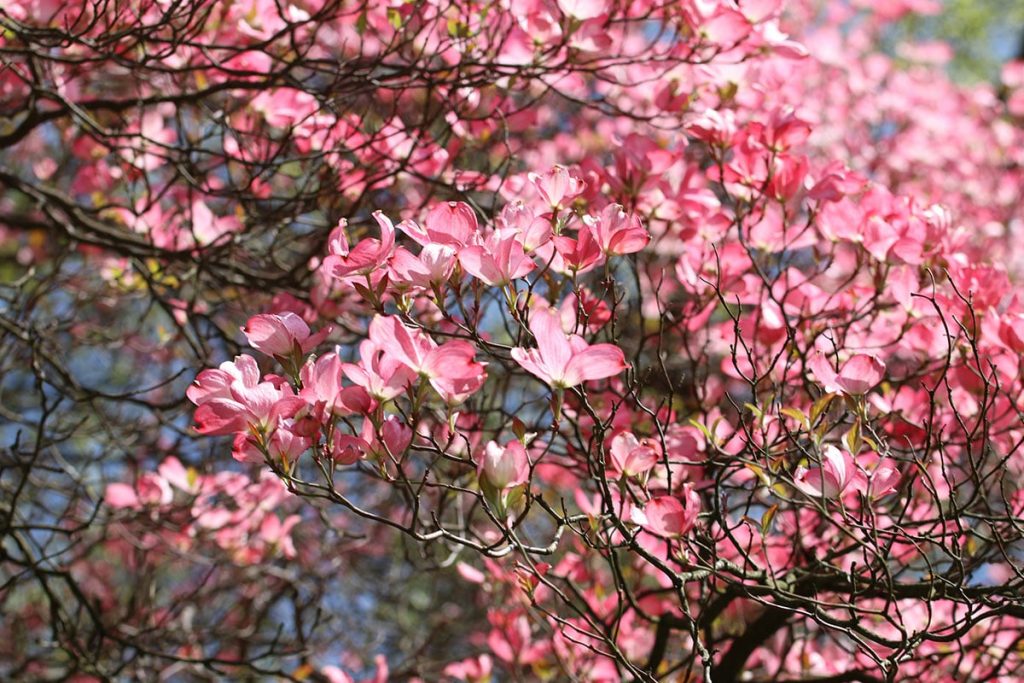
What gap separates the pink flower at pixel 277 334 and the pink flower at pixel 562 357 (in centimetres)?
39

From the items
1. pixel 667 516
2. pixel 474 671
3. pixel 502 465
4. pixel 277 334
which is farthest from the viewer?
pixel 474 671

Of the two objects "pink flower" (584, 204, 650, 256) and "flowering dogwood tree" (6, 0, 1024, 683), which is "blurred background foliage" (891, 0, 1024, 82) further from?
"pink flower" (584, 204, 650, 256)

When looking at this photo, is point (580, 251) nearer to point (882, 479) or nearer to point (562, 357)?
point (562, 357)

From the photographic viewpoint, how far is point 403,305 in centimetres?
174

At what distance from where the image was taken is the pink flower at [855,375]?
182cm

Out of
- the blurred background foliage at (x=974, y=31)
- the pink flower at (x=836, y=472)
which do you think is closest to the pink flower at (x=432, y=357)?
the pink flower at (x=836, y=472)

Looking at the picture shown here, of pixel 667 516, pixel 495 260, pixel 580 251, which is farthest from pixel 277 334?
pixel 667 516

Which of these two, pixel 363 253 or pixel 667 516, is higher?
pixel 363 253

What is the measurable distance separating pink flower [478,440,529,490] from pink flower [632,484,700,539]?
1.04ft

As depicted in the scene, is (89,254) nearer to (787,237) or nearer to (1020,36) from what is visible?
(787,237)

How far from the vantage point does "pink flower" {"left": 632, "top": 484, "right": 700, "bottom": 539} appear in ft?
5.88

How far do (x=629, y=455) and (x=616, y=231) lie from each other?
1.31 feet

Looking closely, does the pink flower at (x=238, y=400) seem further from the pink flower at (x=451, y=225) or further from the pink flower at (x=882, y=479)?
the pink flower at (x=882, y=479)

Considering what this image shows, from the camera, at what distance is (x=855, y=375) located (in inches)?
72.4
